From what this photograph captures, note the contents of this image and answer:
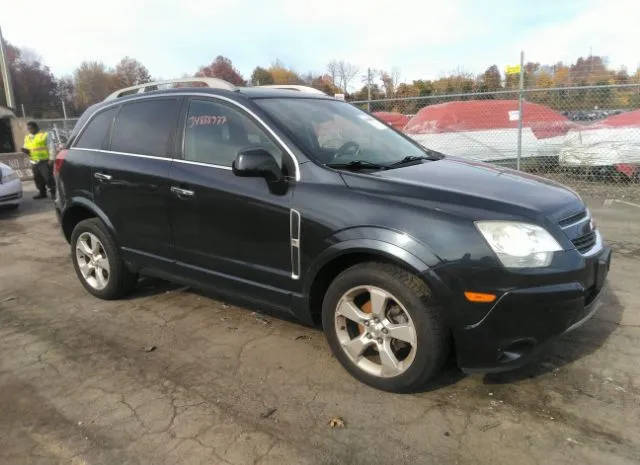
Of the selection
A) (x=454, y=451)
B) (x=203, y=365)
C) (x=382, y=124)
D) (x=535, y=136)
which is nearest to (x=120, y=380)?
(x=203, y=365)

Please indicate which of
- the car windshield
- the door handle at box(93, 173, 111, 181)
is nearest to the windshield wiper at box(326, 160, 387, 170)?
the car windshield

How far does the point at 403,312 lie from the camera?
295 cm

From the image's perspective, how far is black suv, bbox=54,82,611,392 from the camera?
269 centimetres

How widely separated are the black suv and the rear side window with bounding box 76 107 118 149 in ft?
0.09

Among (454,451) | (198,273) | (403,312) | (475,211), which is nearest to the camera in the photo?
(454,451)

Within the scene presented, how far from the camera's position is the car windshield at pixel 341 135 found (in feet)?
11.2

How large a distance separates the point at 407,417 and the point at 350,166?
1543 mm

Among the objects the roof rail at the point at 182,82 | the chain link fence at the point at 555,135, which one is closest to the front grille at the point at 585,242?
the roof rail at the point at 182,82

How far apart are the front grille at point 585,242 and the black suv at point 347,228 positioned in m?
0.02

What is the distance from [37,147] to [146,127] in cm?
838

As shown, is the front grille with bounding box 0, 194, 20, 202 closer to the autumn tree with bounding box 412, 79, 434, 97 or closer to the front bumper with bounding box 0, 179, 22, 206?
the front bumper with bounding box 0, 179, 22, 206

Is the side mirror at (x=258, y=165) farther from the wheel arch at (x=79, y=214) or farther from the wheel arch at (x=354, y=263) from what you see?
the wheel arch at (x=79, y=214)

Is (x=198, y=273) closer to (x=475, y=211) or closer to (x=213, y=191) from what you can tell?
(x=213, y=191)

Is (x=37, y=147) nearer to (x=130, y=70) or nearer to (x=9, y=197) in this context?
(x=9, y=197)
